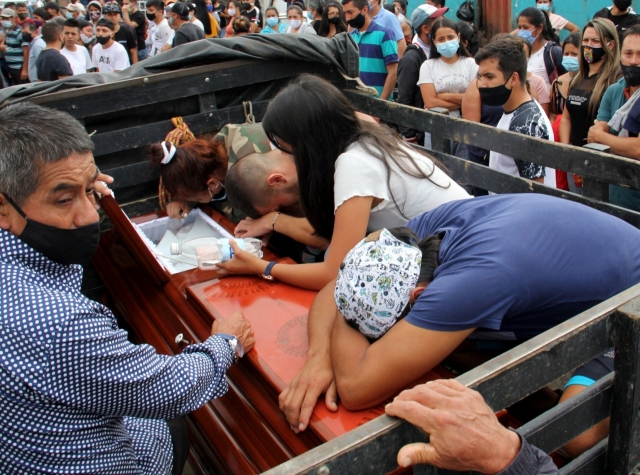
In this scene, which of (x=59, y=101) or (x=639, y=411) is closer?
(x=639, y=411)

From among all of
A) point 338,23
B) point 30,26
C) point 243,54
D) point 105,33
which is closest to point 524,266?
point 243,54

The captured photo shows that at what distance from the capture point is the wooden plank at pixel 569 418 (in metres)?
1.17

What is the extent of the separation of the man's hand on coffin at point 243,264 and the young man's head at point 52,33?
18.4 feet

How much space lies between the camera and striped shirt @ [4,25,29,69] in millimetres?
9250

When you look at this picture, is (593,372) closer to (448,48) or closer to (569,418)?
(569,418)

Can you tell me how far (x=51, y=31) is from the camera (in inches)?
260

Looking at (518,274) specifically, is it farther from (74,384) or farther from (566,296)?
(74,384)

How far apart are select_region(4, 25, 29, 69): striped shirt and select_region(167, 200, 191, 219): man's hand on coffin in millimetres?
7729

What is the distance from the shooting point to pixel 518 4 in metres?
8.57

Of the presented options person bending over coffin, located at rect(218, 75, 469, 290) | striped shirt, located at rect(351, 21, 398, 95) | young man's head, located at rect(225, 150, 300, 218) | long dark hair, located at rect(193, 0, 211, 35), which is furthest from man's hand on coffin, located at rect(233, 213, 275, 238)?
long dark hair, located at rect(193, 0, 211, 35)

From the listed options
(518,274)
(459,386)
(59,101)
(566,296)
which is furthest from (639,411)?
(59,101)

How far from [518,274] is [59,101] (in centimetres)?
257

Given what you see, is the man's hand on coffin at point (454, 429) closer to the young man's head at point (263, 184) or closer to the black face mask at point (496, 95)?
the young man's head at point (263, 184)

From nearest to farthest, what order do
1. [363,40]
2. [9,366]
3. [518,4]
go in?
[9,366]
[363,40]
[518,4]
